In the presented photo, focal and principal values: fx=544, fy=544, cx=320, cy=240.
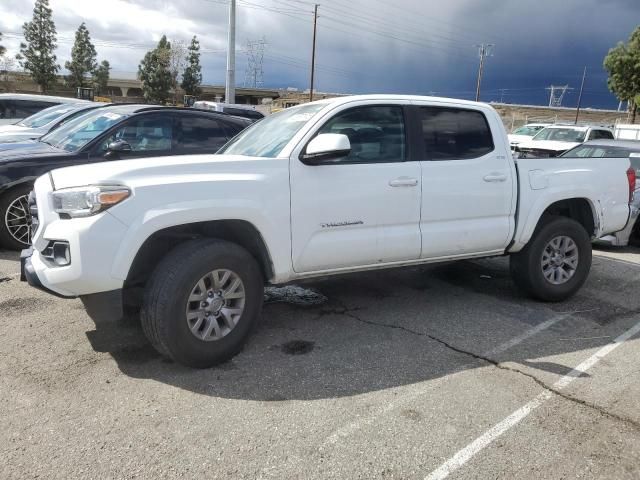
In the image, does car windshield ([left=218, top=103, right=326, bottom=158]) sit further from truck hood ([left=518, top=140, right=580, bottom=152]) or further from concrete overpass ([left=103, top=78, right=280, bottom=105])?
concrete overpass ([left=103, top=78, right=280, bottom=105])

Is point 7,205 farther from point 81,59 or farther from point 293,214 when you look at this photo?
point 81,59

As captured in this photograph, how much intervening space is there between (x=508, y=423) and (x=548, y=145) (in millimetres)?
15929

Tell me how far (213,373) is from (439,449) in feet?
5.15

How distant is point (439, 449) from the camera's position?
9.48 ft

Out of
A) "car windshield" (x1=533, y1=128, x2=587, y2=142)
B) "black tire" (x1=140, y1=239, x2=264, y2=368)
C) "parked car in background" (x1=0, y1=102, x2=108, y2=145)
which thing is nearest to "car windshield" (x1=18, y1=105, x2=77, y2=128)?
"parked car in background" (x1=0, y1=102, x2=108, y2=145)

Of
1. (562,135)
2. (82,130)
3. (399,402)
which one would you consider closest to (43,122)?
(82,130)

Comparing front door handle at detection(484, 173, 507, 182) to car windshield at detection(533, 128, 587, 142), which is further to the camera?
car windshield at detection(533, 128, 587, 142)

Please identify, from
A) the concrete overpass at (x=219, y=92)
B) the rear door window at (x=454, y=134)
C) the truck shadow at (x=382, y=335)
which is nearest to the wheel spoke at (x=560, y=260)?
the truck shadow at (x=382, y=335)

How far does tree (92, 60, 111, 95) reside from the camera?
75.5m

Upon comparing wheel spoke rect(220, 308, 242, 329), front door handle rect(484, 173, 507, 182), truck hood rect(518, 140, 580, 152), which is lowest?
wheel spoke rect(220, 308, 242, 329)

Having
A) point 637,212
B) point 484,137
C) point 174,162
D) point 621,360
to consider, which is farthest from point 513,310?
point 637,212

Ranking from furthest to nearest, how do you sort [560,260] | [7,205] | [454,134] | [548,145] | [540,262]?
[548,145]
[7,205]
[560,260]
[540,262]
[454,134]

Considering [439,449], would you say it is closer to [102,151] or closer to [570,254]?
[570,254]

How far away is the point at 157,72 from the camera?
74.0 metres
